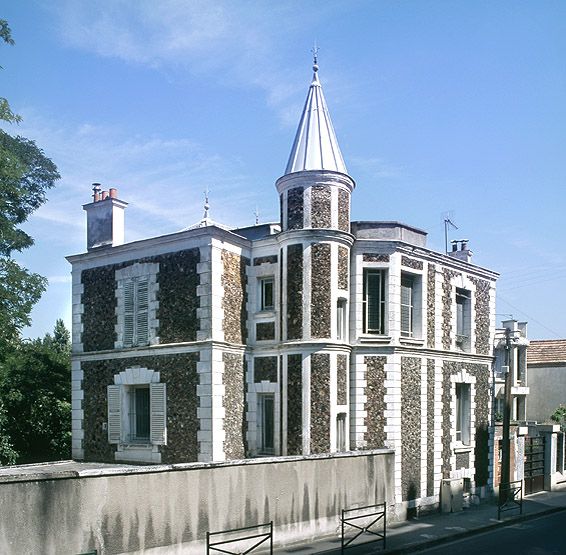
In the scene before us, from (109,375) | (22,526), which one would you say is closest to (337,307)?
(109,375)

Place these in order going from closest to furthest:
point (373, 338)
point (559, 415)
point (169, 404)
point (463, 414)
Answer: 1. point (169, 404)
2. point (373, 338)
3. point (463, 414)
4. point (559, 415)

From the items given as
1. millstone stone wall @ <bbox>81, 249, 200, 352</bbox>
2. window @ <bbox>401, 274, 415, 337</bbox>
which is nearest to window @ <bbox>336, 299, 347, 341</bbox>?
window @ <bbox>401, 274, 415, 337</bbox>

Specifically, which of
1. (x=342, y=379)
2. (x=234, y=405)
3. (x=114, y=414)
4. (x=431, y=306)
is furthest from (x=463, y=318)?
(x=114, y=414)

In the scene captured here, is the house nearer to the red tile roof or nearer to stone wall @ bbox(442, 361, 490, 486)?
the red tile roof

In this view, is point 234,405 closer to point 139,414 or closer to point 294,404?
point 294,404

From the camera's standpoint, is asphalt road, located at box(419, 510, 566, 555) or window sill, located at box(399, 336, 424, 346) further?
window sill, located at box(399, 336, 424, 346)

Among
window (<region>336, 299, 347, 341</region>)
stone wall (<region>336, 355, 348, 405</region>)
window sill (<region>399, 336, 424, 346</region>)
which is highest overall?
window (<region>336, 299, 347, 341</region>)

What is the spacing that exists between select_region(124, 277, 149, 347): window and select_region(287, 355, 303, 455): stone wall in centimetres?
444

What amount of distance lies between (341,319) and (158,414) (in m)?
5.95

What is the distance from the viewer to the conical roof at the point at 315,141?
67.5 feet

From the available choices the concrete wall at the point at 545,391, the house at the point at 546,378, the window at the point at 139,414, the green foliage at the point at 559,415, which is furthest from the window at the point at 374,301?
the concrete wall at the point at 545,391

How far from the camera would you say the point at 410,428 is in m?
21.4

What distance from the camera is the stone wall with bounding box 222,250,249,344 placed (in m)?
19.9

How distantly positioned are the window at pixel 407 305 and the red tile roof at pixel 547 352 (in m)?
20.5
